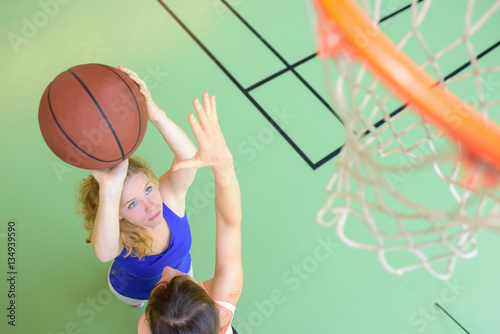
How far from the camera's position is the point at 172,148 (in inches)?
69.7

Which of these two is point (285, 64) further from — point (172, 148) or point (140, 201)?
point (140, 201)

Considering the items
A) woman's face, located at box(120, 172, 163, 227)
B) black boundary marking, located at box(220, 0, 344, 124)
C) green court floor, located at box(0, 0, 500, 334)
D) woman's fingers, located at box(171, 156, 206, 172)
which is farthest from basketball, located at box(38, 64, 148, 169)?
black boundary marking, located at box(220, 0, 344, 124)

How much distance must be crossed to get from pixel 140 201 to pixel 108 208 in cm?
19

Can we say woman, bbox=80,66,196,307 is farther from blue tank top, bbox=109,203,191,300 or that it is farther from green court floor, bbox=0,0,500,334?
green court floor, bbox=0,0,500,334

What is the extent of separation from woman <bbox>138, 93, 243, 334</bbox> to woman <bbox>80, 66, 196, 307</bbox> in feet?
0.70

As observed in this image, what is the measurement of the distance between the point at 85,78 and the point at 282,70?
2.13 metres

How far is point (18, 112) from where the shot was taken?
2.99 m

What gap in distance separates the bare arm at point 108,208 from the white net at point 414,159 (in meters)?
0.68

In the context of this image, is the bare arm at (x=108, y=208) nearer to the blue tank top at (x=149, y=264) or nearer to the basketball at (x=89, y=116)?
the basketball at (x=89, y=116)

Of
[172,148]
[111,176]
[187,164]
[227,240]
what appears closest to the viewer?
[187,164]

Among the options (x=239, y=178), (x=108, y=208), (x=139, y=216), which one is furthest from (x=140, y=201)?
(x=239, y=178)

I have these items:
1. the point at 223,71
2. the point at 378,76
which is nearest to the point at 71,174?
the point at 223,71

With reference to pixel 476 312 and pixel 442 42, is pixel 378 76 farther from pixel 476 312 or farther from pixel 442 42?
pixel 442 42

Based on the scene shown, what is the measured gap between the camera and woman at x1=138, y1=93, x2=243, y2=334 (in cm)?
140
